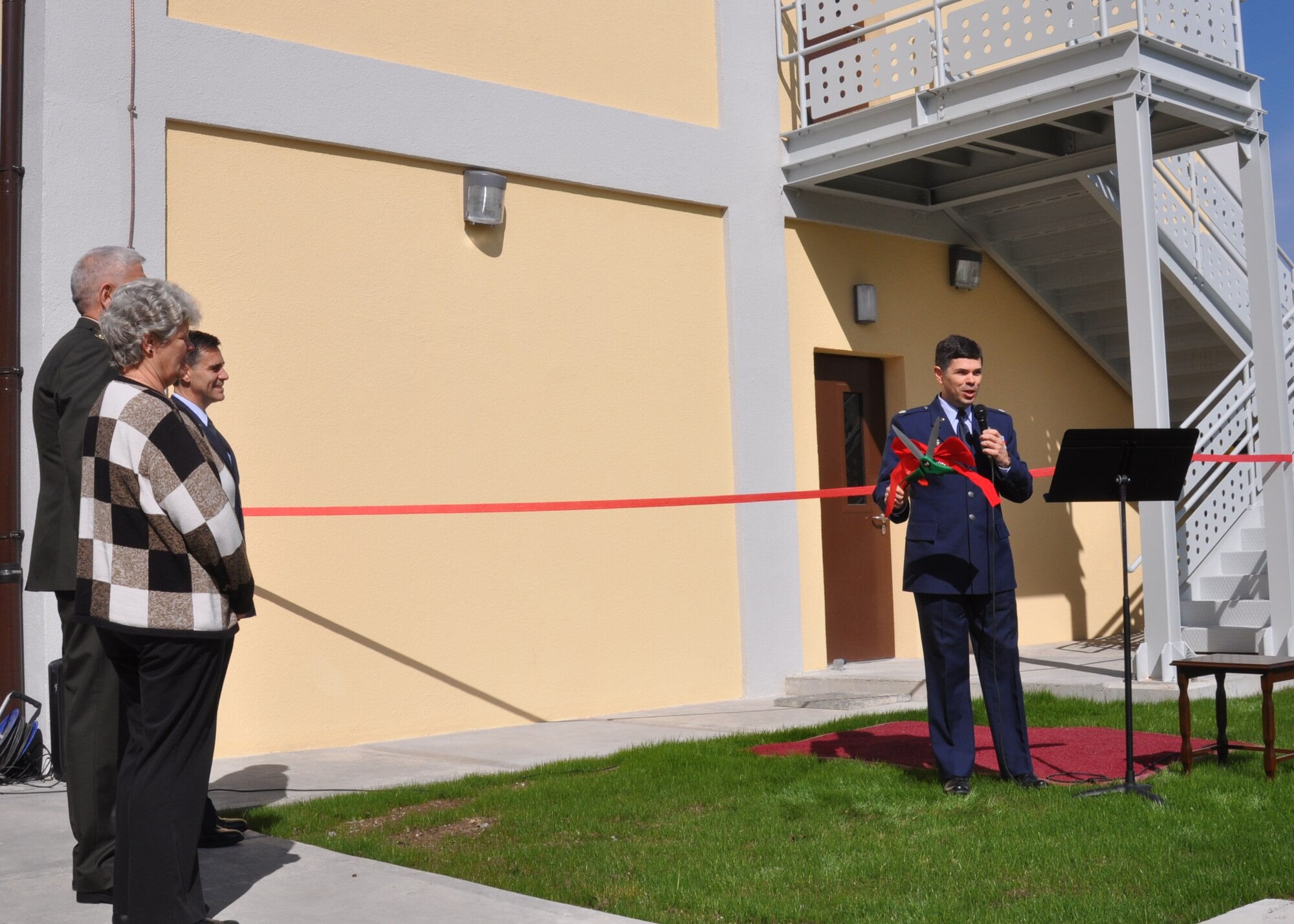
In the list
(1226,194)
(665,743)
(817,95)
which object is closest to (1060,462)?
(665,743)

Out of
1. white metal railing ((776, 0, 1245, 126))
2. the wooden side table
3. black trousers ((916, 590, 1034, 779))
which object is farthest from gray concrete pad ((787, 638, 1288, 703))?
white metal railing ((776, 0, 1245, 126))

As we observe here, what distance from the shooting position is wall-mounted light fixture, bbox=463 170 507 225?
8.46 metres

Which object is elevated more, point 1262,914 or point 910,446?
point 910,446

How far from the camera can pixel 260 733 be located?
7.49m

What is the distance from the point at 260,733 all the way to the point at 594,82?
4.79m

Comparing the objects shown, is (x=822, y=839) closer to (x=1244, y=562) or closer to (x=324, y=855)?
(x=324, y=855)

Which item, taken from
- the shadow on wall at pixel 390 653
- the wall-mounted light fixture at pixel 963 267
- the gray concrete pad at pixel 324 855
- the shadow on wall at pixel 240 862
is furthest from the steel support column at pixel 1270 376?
the shadow on wall at pixel 240 862

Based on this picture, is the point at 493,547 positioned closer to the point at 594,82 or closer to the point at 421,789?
the point at 421,789

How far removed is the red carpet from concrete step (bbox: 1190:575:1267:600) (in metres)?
3.56

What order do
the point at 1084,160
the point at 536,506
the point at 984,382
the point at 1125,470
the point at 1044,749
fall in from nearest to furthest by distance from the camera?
the point at 1125,470 → the point at 1044,749 → the point at 536,506 → the point at 1084,160 → the point at 984,382

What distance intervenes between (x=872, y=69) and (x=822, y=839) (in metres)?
6.75

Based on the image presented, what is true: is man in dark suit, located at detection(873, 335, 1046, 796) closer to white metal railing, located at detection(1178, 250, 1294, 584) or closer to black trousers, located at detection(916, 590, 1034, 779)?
black trousers, located at detection(916, 590, 1034, 779)

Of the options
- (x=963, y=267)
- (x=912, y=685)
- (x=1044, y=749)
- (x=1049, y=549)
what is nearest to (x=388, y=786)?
(x=1044, y=749)

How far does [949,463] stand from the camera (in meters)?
5.55
